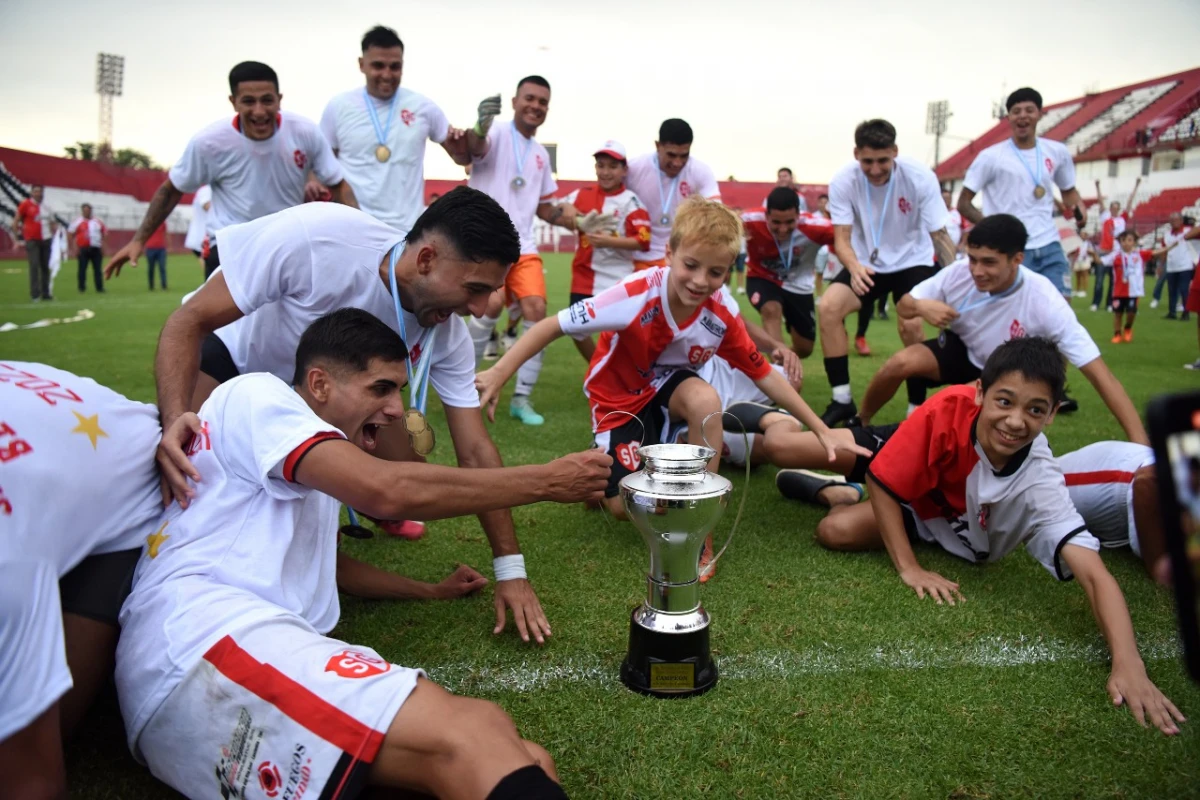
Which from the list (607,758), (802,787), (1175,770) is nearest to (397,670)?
(607,758)

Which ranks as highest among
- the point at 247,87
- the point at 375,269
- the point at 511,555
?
the point at 247,87

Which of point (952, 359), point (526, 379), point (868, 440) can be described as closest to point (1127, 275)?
point (952, 359)

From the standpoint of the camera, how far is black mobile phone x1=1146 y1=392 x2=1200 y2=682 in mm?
1077

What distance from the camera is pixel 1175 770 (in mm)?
2180

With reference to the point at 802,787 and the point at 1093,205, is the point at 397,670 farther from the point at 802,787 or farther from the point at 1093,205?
the point at 1093,205

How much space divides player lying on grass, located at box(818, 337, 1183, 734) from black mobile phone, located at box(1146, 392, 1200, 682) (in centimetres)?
179

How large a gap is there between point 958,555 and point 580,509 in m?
1.82

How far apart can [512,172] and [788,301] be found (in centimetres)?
269

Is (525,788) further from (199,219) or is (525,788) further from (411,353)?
(199,219)

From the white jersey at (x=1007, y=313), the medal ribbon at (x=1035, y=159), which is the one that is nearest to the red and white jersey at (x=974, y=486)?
the white jersey at (x=1007, y=313)

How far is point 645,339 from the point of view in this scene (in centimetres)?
402

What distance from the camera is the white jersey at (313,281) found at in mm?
3029

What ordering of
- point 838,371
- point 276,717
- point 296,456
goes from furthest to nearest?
point 838,371 < point 296,456 < point 276,717

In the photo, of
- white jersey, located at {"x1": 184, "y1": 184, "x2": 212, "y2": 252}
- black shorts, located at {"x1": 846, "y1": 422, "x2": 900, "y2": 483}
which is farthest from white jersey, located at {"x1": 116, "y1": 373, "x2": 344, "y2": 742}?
white jersey, located at {"x1": 184, "y1": 184, "x2": 212, "y2": 252}
